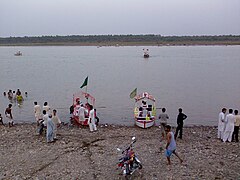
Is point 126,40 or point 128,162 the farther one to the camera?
point 126,40

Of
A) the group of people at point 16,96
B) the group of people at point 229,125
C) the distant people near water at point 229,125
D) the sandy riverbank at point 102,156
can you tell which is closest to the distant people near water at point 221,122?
the group of people at point 229,125

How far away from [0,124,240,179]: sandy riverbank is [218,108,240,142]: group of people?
0.45m

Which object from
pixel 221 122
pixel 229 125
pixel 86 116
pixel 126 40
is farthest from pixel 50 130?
pixel 126 40

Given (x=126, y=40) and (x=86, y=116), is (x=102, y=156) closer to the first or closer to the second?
(x=86, y=116)

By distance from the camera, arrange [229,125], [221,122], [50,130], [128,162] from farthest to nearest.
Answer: [221,122] → [50,130] → [229,125] → [128,162]

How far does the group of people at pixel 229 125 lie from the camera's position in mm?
15172

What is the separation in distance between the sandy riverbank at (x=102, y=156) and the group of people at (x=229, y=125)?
17.9 inches

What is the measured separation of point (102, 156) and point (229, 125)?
243 inches

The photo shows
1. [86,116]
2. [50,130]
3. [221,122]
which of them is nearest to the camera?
[50,130]

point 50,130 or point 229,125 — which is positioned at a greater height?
point 229,125

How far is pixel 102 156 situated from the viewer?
13492 mm

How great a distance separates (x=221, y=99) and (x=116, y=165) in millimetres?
22227

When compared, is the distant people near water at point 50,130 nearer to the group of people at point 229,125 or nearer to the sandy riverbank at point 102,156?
the sandy riverbank at point 102,156

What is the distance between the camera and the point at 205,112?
2650 cm
